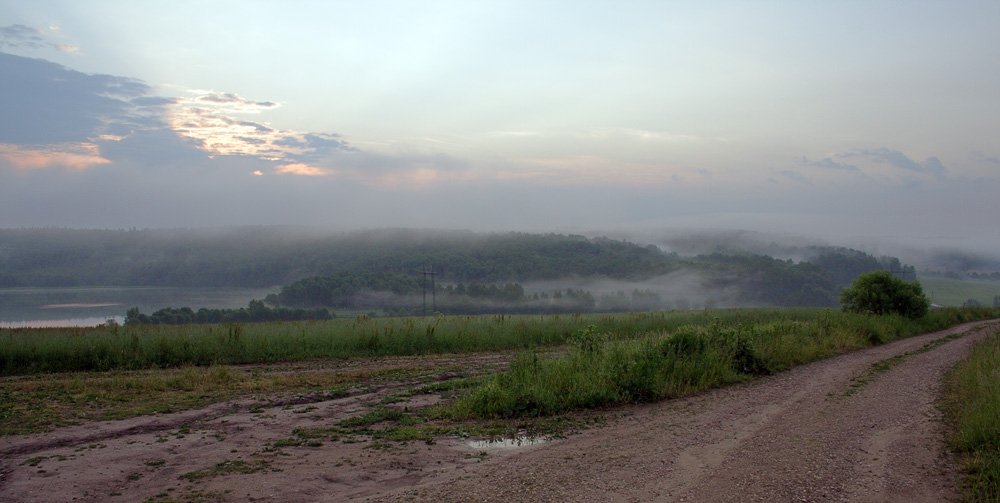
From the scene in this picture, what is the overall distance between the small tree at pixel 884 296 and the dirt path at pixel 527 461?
21189mm

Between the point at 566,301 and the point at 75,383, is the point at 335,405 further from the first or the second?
the point at 566,301

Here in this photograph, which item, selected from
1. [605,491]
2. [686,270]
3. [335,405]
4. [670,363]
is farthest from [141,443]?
[686,270]

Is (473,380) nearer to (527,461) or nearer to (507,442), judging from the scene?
(507,442)

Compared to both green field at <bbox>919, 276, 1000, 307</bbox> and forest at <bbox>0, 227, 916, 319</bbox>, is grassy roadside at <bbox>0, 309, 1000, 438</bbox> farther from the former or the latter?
green field at <bbox>919, 276, 1000, 307</bbox>

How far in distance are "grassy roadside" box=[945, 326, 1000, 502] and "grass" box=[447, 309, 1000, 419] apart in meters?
3.81

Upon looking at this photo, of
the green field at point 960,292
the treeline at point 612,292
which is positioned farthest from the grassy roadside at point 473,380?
the green field at point 960,292

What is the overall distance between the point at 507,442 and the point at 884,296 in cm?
2740

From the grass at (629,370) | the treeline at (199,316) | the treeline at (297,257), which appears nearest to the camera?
the grass at (629,370)

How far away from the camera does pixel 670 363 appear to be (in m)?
11.0

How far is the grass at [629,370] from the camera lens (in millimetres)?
8891

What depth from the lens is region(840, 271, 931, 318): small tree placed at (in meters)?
26.9

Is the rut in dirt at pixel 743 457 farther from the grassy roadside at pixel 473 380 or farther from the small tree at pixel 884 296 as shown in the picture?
the small tree at pixel 884 296

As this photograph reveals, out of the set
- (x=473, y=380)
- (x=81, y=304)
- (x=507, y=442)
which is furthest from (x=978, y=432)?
(x=81, y=304)

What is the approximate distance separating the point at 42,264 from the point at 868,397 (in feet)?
236
